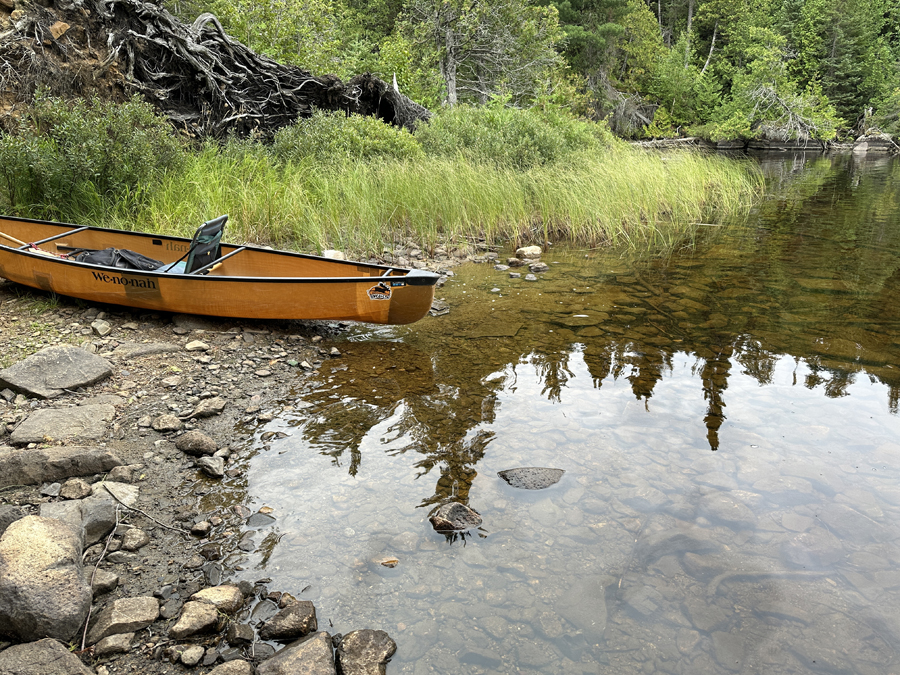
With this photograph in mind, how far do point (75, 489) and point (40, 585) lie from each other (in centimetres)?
100

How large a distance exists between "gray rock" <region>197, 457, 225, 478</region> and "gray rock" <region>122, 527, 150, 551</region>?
0.57 metres

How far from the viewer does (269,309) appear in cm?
543

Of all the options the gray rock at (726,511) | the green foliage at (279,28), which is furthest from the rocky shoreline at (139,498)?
the green foliage at (279,28)

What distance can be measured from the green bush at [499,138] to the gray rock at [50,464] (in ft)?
28.1

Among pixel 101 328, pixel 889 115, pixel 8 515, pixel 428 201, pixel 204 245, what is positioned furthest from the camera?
pixel 889 115

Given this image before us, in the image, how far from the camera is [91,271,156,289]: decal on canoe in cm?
537

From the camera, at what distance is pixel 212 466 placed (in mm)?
3596

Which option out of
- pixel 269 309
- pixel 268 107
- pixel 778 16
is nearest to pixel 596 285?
pixel 269 309

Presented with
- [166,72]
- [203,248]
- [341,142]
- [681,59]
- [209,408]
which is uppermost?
[681,59]

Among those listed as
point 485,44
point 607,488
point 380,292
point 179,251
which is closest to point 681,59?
point 485,44

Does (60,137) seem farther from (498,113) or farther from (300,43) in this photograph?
(300,43)

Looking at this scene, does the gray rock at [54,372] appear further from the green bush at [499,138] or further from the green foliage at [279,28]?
the green foliage at [279,28]

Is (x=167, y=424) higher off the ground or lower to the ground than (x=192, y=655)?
higher

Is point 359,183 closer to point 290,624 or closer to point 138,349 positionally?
point 138,349
